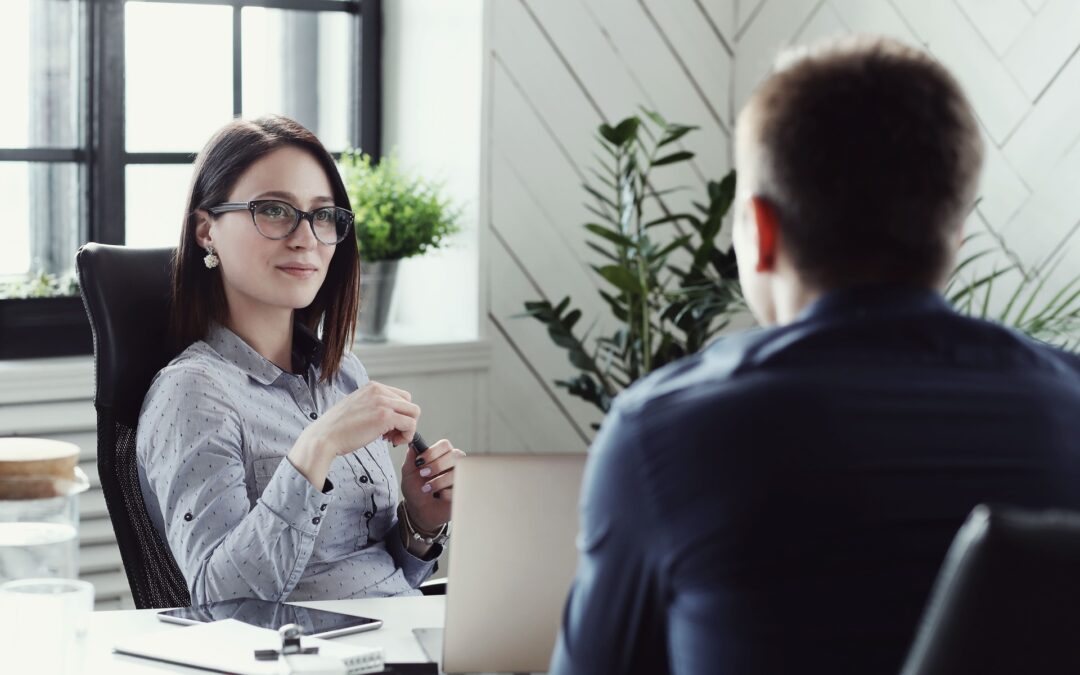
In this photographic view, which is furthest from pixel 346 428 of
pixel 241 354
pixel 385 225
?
pixel 385 225

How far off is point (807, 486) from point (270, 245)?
128 centimetres

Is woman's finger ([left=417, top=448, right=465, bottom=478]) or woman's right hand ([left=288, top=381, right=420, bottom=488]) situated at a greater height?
woman's right hand ([left=288, top=381, right=420, bottom=488])

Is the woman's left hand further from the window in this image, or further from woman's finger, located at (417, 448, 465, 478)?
the window

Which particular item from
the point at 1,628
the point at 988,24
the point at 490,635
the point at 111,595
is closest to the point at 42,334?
the point at 111,595

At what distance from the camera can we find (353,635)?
1495 millimetres

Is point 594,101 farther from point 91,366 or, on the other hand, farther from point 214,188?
point 214,188

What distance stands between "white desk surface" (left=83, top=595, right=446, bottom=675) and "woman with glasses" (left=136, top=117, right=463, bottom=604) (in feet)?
0.40

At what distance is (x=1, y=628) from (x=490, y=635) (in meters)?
0.47

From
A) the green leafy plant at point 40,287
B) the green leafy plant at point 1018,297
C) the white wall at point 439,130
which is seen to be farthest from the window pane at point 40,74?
the green leafy plant at point 1018,297

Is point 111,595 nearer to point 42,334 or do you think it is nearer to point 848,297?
point 42,334

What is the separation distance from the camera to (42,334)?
2.90m

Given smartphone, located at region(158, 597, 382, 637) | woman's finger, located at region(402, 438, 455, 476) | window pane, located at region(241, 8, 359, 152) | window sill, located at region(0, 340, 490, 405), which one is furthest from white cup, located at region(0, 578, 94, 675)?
window pane, located at region(241, 8, 359, 152)

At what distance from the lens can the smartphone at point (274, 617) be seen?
1.49 meters

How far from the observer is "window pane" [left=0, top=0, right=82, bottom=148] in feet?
9.45
